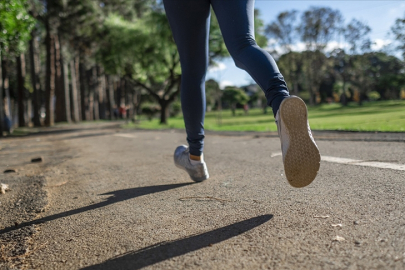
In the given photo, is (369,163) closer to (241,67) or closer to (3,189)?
(241,67)

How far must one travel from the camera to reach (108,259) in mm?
1264

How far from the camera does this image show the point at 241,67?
1.92m

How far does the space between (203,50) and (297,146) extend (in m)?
1.11

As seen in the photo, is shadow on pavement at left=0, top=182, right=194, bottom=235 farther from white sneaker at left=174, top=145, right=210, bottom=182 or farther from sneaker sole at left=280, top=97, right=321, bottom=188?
sneaker sole at left=280, top=97, right=321, bottom=188

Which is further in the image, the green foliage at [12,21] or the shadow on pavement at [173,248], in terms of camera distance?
the green foliage at [12,21]

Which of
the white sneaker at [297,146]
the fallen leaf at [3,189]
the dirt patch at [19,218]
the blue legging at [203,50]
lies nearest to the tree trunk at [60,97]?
the dirt patch at [19,218]

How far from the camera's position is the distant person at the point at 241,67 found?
5.05ft

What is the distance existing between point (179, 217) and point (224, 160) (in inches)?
75.0

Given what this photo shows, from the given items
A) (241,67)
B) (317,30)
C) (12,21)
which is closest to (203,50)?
(241,67)

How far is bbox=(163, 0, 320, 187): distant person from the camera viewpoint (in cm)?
154

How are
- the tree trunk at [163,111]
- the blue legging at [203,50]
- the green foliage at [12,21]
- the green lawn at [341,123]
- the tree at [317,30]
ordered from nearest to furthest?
the blue legging at [203,50] → the green lawn at [341,123] → the green foliage at [12,21] → the tree trunk at [163,111] → the tree at [317,30]

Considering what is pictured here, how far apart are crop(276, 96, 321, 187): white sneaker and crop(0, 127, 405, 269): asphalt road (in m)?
0.18

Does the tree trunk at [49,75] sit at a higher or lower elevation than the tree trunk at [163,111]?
higher

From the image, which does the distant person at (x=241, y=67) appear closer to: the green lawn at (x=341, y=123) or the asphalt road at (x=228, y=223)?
the asphalt road at (x=228, y=223)
